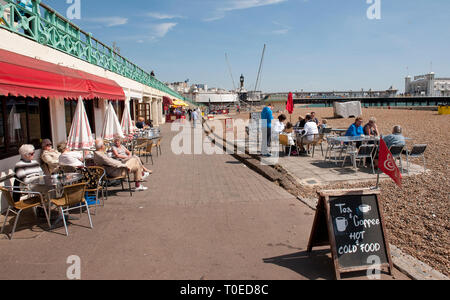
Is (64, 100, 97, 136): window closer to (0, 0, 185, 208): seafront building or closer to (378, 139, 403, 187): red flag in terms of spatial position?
(0, 0, 185, 208): seafront building

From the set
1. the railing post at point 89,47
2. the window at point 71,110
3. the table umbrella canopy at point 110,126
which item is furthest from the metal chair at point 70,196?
the railing post at point 89,47

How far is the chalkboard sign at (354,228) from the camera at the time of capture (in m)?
3.35

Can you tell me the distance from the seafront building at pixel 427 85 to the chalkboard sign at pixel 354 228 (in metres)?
143

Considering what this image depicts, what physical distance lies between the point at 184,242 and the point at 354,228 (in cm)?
→ 209

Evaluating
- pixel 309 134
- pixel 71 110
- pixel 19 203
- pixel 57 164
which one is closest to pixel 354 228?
pixel 19 203

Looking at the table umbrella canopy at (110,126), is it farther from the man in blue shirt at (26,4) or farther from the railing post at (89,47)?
the man in blue shirt at (26,4)

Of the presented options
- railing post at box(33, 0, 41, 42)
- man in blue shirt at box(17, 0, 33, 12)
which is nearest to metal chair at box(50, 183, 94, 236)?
railing post at box(33, 0, 41, 42)

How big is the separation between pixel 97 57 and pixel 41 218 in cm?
880

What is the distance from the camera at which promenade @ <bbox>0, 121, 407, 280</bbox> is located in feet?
11.2

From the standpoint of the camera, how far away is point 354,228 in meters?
3.46

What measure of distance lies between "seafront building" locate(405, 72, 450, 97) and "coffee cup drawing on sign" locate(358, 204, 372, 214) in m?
143

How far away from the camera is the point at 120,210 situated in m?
5.51
